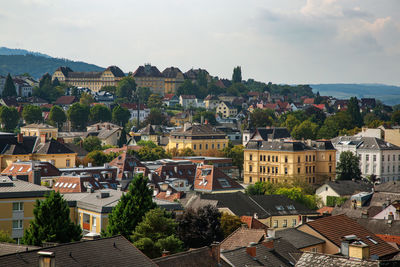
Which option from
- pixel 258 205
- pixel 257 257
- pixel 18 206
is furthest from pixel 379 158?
pixel 257 257

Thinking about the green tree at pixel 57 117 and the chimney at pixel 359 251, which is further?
the green tree at pixel 57 117

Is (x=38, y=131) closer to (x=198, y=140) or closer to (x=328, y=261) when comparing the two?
(x=198, y=140)

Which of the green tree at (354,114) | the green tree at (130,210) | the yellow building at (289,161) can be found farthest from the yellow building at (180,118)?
the green tree at (130,210)

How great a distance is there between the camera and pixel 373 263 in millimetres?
20625

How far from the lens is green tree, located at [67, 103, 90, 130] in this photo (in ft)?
529

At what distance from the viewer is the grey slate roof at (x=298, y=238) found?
3952cm

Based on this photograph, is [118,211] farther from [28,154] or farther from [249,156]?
[249,156]

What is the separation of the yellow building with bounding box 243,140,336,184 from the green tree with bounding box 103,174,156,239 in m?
58.4

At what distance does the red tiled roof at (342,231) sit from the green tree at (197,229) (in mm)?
7668

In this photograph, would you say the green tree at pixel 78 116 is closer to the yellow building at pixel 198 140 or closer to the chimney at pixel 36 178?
the yellow building at pixel 198 140

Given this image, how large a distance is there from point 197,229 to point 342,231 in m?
9.51

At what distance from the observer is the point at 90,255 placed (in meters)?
26.6

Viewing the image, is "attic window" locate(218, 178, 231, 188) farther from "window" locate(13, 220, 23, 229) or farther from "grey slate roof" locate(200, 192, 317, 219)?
"window" locate(13, 220, 23, 229)

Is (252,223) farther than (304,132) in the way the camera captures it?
No
